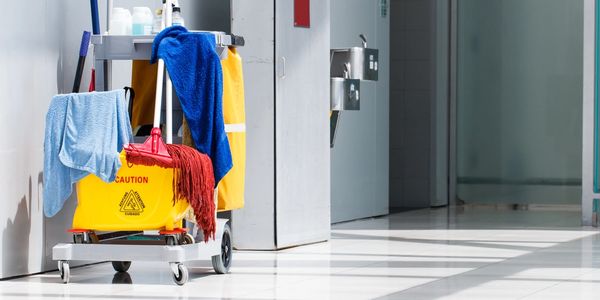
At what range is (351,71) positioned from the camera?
750cm

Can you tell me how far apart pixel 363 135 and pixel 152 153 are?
408 cm

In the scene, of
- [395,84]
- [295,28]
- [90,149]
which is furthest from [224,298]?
[395,84]

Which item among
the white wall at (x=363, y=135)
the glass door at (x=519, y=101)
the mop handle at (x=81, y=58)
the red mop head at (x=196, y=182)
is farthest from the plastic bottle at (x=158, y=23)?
the glass door at (x=519, y=101)

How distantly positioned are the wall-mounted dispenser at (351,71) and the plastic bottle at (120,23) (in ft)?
7.08

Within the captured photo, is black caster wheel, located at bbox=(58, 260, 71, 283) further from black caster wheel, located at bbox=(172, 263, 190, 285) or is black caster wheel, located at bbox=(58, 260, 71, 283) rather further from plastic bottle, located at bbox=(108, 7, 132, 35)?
plastic bottle, located at bbox=(108, 7, 132, 35)

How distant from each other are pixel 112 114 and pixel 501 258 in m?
2.04

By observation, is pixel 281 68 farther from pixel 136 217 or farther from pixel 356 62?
pixel 136 217

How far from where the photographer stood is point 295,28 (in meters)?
6.50

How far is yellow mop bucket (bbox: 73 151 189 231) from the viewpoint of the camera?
16.2 ft

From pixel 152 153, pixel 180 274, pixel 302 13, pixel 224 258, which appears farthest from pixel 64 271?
pixel 302 13

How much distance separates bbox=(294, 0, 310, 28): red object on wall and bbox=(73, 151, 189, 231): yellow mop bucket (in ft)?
5.92

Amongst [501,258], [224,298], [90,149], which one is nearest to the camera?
[224,298]

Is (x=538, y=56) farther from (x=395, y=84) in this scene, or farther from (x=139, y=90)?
(x=139, y=90)

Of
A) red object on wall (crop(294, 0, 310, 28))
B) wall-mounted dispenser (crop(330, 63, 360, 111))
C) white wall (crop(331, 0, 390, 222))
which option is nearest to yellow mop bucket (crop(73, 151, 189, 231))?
red object on wall (crop(294, 0, 310, 28))
